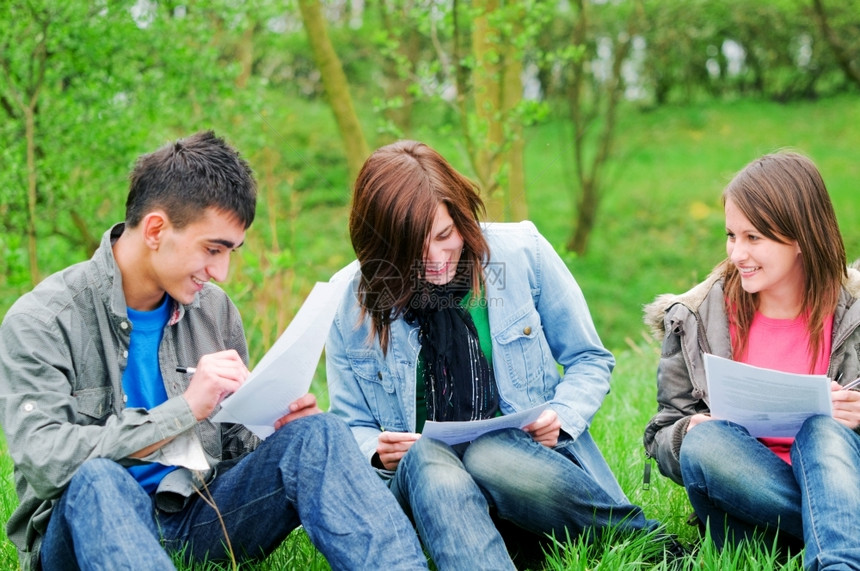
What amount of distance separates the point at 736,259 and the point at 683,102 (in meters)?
12.4

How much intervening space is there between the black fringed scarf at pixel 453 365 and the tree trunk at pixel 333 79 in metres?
3.49

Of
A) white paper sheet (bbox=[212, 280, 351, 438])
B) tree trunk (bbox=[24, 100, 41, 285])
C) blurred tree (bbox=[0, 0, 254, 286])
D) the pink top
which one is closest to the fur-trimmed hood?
the pink top

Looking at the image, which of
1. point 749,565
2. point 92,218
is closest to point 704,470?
point 749,565

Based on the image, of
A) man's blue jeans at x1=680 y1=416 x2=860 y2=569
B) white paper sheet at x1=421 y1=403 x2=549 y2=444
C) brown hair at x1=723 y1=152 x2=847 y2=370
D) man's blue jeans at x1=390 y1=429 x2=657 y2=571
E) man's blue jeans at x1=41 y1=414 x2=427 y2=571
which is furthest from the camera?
brown hair at x1=723 y1=152 x2=847 y2=370

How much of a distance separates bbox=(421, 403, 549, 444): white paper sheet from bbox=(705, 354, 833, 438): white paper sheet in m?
0.44

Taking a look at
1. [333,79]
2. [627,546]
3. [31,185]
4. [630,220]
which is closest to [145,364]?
[627,546]

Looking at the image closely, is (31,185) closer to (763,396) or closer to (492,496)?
(492,496)

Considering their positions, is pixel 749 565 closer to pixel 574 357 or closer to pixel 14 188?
pixel 574 357

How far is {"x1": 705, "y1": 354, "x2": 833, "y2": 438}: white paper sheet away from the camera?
7.09 ft

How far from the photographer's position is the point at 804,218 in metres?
2.46

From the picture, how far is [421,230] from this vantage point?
249 cm

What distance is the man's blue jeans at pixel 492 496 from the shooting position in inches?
85.9

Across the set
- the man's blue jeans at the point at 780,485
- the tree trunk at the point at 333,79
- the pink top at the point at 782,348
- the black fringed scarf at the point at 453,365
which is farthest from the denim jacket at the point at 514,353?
the tree trunk at the point at 333,79

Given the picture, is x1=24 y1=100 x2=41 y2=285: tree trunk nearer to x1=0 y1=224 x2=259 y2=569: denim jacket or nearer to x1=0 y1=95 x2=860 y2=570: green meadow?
x1=0 y1=95 x2=860 y2=570: green meadow
